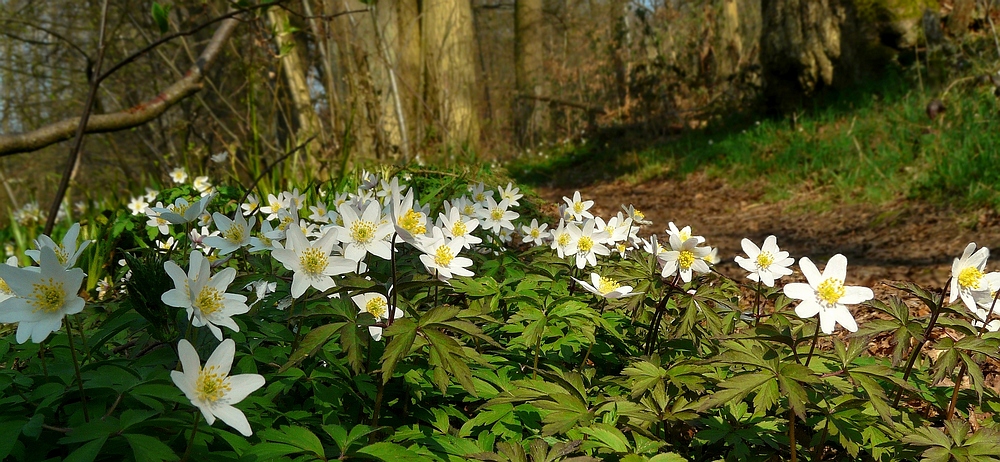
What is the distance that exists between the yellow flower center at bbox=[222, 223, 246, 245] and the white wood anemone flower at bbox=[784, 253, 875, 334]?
4.20ft

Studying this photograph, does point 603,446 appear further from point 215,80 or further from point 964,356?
point 215,80

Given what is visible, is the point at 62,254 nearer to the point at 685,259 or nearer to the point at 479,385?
the point at 479,385

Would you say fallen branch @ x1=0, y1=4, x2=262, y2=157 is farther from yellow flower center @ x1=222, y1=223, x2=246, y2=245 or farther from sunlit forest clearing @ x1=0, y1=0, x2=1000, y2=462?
yellow flower center @ x1=222, y1=223, x2=246, y2=245

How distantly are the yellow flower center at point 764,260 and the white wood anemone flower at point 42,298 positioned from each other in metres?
1.50

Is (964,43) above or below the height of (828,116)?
above

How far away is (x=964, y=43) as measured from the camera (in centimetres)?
631

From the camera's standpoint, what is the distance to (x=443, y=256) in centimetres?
141

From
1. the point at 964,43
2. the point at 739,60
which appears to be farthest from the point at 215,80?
the point at 964,43

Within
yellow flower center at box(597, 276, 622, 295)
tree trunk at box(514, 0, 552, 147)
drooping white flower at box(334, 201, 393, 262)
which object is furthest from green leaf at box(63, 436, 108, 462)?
tree trunk at box(514, 0, 552, 147)

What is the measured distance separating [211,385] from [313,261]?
36 centimetres

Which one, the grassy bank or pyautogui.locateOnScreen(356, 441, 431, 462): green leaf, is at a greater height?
pyautogui.locateOnScreen(356, 441, 431, 462): green leaf

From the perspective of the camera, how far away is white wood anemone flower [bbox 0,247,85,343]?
100 cm

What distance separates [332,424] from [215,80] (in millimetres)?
10784

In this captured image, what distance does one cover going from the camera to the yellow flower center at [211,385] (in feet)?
3.11
